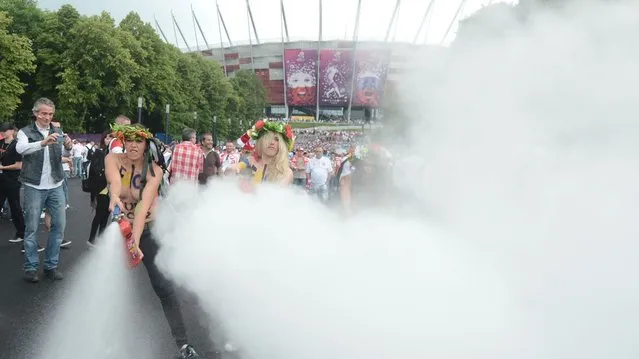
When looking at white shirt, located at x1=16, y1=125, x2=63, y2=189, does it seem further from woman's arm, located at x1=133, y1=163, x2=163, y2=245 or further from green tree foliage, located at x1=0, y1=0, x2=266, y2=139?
green tree foliage, located at x1=0, y1=0, x2=266, y2=139

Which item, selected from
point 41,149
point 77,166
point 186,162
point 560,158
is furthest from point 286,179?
point 77,166

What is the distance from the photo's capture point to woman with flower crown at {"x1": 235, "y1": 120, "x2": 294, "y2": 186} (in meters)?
4.50

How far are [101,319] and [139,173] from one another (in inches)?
43.4

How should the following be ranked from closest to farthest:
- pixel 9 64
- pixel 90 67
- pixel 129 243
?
pixel 129 243 → pixel 9 64 → pixel 90 67

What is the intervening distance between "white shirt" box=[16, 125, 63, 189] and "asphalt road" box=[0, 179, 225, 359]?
1.11 meters

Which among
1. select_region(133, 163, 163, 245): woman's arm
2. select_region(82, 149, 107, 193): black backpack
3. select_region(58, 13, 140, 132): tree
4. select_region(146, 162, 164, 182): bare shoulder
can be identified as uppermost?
select_region(58, 13, 140, 132): tree

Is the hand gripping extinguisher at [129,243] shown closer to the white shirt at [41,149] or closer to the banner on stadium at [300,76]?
the white shirt at [41,149]

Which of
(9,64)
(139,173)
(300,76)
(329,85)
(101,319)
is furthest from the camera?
(329,85)

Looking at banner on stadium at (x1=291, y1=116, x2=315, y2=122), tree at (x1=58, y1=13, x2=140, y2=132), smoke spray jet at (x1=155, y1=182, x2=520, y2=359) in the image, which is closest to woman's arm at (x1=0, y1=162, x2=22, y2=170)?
smoke spray jet at (x1=155, y1=182, x2=520, y2=359)

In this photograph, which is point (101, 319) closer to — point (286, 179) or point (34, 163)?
point (286, 179)

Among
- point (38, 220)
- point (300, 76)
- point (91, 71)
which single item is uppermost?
point (300, 76)

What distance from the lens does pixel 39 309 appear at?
505 centimetres

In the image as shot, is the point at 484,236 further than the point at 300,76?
No

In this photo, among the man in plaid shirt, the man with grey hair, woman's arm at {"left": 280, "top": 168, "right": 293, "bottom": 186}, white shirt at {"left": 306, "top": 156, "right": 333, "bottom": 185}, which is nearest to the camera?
woman's arm at {"left": 280, "top": 168, "right": 293, "bottom": 186}
